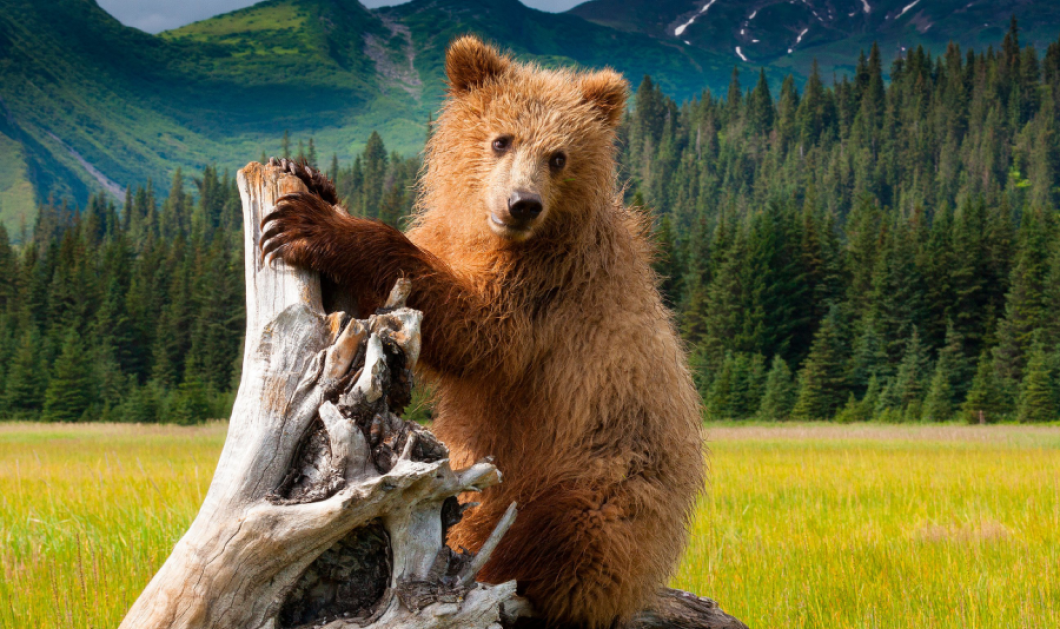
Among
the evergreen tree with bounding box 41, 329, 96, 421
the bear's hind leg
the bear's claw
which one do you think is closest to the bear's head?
the bear's claw

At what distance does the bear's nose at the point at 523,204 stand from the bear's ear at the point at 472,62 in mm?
1012

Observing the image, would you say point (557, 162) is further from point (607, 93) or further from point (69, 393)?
point (69, 393)

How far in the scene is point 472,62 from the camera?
494cm

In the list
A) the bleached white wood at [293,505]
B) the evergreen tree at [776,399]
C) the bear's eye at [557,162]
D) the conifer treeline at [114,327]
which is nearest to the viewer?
the bleached white wood at [293,505]

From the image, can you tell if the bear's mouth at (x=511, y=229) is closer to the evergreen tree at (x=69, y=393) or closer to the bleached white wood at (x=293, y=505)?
the bleached white wood at (x=293, y=505)

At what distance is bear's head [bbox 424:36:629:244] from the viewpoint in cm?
446

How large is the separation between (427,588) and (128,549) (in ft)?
15.9

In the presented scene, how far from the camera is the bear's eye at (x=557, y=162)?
462 centimetres

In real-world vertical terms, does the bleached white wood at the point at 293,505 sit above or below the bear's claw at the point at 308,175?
below

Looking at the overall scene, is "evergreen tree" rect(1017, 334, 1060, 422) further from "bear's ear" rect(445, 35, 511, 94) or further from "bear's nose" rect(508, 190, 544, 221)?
"bear's nose" rect(508, 190, 544, 221)

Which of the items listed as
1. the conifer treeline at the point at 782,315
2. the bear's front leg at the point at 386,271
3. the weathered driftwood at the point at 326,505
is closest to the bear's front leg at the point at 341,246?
the bear's front leg at the point at 386,271

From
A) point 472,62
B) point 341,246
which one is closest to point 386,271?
point 341,246

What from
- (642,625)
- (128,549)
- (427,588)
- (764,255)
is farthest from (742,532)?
(764,255)

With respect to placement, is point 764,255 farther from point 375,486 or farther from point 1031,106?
point 1031,106
